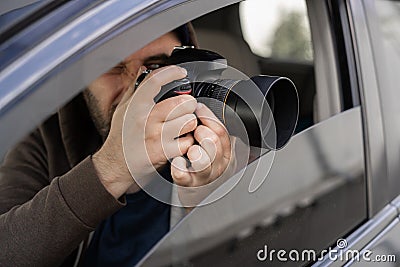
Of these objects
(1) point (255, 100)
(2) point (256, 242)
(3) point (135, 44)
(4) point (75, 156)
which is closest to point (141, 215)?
(4) point (75, 156)

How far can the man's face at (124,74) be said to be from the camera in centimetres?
112

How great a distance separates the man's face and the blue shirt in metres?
0.23

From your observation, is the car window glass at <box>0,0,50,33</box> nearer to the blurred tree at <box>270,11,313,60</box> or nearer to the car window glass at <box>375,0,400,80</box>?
the blurred tree at <box>270,11,313,60</box>

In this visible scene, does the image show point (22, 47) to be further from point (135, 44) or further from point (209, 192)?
point (209, 192)

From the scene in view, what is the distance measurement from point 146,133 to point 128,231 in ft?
1.85

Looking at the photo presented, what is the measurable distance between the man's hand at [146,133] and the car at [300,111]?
0.12 m

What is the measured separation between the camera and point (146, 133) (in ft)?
3.84

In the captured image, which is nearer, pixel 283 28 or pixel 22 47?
pixel 22 47

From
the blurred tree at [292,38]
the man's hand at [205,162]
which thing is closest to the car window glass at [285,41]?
the blurred tree at [292,38]

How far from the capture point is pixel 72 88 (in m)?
0.97

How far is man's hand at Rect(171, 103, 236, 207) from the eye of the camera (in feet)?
3.93

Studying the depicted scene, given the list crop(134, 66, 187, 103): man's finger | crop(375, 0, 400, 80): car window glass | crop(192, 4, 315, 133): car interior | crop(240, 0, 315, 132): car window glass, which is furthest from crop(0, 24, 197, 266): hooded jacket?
crop(375, 0, 400, 80): car window glass

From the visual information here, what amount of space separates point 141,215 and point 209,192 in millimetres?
428

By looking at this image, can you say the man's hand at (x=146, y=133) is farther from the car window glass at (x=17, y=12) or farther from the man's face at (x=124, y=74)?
the car window glass at (x=17, y=12)
